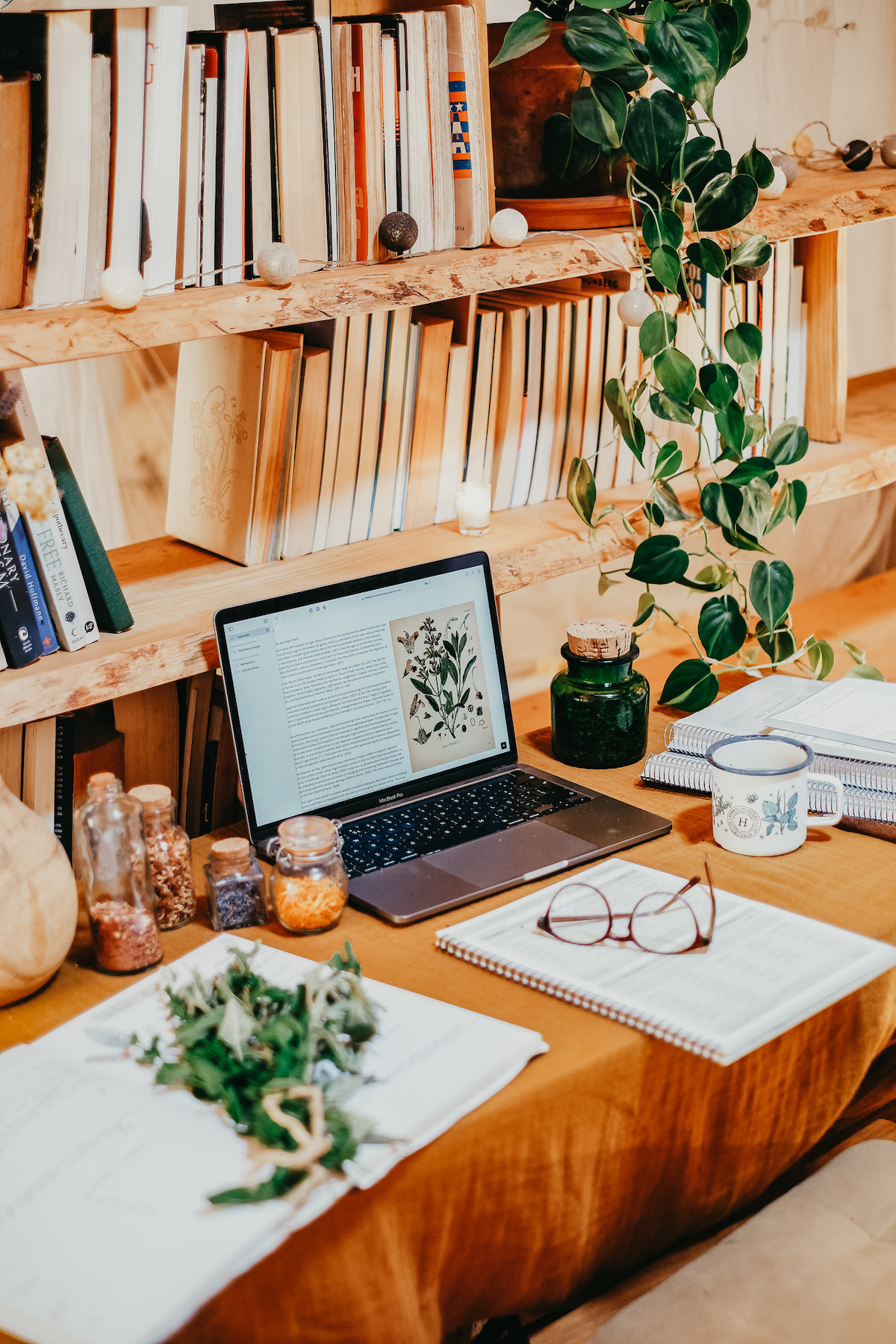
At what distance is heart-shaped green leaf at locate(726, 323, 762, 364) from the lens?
1639 mm

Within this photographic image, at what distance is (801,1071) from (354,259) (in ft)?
3.10

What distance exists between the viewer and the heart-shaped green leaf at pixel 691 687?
1727 mm

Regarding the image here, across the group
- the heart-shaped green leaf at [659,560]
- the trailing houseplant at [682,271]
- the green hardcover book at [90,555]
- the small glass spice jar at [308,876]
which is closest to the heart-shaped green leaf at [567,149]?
the trailing houseplant at [682,271]

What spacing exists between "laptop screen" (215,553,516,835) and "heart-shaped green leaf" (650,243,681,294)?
39 centimetres

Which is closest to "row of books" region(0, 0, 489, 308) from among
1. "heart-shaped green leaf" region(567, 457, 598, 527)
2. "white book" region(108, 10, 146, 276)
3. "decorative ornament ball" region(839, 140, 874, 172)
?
"white book" region(108, 10, 146, 276)

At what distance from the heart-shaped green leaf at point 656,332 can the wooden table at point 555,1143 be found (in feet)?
1.96

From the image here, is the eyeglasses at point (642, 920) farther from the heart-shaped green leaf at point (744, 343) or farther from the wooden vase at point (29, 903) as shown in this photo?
the heart-shaped green leaf at point (744, 343)

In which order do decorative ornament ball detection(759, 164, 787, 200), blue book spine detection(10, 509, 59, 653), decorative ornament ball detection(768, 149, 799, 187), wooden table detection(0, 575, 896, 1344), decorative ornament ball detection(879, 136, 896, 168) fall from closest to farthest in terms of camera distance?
wooden table detection(0, 575, 896, 1344), blue book spine detection(10, 509, 59, 653), decorative ornament ball detection(759, 164, 787, 200), decorative ornament ball detection(768, 149, 799, 187), decorative ornament ball detection(879, 136, 896, 168)

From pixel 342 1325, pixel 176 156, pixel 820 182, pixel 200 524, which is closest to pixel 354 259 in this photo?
pixel 176 156

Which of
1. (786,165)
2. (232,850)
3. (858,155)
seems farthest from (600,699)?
(858,155)

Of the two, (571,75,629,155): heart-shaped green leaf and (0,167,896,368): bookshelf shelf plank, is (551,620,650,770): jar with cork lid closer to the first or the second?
(0,167,896,368): bookshelf shelf plank

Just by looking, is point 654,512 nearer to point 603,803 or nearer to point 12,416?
point 603,803

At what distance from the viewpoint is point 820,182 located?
1.88 meters

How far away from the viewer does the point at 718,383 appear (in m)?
1.63
